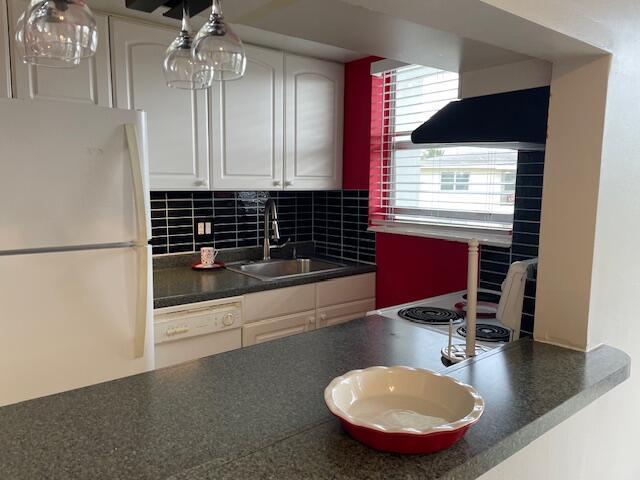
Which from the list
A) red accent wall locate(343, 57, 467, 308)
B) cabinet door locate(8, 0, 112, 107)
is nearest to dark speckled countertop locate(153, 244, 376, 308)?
red accent wall locate(343, 57, 467, 308)

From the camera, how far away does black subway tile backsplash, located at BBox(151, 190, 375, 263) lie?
2.81m

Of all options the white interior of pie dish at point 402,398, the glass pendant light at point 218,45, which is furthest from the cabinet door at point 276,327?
the white interior of pie dish at point 402,398

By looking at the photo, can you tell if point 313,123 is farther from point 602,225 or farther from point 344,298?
point 602,225

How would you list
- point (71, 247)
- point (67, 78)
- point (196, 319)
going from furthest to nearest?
point (196, 319), point (67, 78), point (71, 247)

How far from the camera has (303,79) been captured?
2928mm

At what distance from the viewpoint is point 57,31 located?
2.98 feet

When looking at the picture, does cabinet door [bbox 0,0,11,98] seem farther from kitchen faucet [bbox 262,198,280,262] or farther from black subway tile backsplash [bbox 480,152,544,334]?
black subway tile backsplash [bbox 480,152,544,334]

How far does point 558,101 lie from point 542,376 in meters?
0.68

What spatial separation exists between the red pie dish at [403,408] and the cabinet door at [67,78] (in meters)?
1.89

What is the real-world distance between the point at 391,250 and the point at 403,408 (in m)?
2.08

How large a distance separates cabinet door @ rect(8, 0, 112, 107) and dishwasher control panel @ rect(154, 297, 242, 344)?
1.02m

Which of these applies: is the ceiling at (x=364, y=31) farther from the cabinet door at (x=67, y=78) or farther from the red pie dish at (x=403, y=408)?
the cabinet door at (x=67, y=78)

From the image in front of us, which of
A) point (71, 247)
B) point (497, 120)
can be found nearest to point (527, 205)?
point (497, 120)

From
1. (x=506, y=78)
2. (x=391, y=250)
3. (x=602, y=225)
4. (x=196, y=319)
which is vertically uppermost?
(x=506, y=78)
